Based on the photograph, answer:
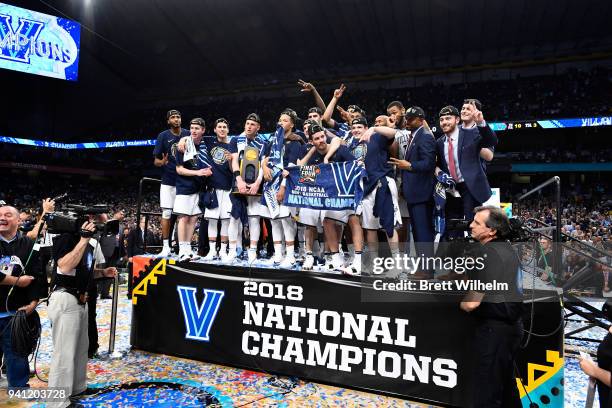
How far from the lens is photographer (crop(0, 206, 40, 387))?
376cm

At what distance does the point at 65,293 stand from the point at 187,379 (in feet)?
5.38

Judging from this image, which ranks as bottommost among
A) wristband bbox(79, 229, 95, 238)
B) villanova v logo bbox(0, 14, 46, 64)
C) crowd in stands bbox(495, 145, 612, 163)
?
wristband bbox(79, 229, 95, 238)

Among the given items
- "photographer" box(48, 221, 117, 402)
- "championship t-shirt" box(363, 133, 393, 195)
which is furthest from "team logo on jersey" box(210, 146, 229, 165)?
"photographer" box(48, 221, 117, 402)

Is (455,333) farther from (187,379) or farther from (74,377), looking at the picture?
(74,377)

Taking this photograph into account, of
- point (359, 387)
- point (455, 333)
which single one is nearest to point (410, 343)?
point (455, 333)

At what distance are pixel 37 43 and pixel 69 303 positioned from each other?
19.9 meters

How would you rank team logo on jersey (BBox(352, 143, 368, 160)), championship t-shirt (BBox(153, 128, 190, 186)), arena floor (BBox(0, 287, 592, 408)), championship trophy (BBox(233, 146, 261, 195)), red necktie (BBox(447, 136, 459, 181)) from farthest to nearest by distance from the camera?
1. championship t-shirt (BBox(153, 128, 190, 186))
2. championship trophy (BBox(233, 146, 261, 195))
3. team logo on jersey (BBox(352, 143, 368, 160))
4. red necktie (BBox(447, 136, 459, 181))
5. arena floor (BBox(0, 287, 592, 408))

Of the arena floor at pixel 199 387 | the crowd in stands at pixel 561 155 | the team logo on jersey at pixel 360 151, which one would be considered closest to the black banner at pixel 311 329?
the arena floor at pixel 199 387

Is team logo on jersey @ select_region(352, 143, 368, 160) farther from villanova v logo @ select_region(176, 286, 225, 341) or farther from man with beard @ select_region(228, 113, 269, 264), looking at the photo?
villanova v logo @ select_region(176, 286, 225, 341)

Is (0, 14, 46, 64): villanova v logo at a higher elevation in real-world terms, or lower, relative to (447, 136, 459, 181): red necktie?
higher

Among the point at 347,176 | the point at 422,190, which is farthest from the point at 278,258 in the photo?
the point at 422,190

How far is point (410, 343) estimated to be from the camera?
3982mm

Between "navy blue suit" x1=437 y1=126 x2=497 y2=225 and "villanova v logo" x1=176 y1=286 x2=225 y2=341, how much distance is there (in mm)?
3084

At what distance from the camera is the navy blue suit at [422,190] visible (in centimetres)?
447
